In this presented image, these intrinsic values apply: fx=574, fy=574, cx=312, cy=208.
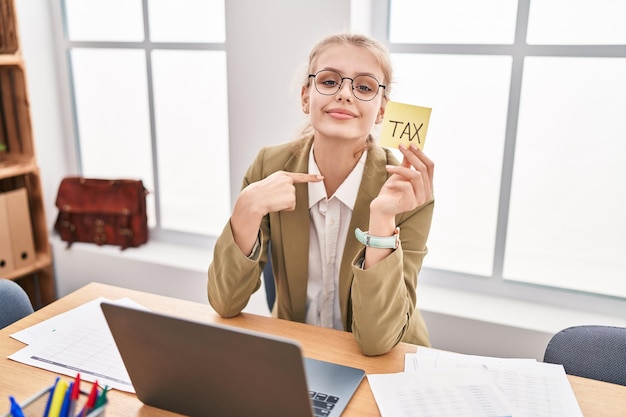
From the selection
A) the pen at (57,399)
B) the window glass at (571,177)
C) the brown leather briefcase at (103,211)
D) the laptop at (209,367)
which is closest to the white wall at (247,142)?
the brown leather briefcase at (103,211)

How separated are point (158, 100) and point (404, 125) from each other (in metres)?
1.65

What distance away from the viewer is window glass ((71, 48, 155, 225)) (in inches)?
104

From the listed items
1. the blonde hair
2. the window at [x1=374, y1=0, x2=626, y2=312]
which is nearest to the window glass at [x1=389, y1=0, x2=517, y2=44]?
the window at [x1=374, y1=0, x2=626, y2=312]

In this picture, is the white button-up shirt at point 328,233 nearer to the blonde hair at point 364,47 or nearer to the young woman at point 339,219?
the young woman at point 339,219

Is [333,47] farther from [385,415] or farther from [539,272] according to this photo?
[539,272]

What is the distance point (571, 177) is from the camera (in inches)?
77.6

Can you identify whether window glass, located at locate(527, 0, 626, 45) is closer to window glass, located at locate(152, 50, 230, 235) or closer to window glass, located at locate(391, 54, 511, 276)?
window glass, located at locate(391, 54, 511, 276)

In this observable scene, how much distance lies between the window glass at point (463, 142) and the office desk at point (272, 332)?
0.98 metres

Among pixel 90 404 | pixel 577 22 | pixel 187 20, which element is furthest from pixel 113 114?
pixel 90 404

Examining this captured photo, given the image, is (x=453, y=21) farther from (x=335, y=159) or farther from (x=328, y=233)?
(x=328, y=233)

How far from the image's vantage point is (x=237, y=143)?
89.4 inches

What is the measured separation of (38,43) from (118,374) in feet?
6.60

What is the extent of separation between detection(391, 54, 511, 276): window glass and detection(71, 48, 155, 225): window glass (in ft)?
4.07

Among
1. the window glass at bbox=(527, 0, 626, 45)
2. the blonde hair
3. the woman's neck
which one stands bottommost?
the woman's neck
